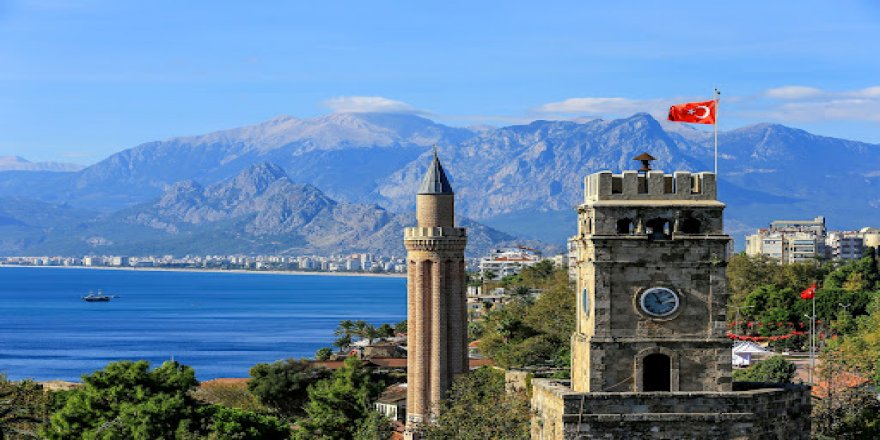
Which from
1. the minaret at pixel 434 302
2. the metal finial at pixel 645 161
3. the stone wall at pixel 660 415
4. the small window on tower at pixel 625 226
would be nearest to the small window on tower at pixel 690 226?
the small window on tower at pixel 625 226

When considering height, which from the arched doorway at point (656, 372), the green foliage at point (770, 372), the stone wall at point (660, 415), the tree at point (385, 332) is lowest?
the tree at point (385, 332)

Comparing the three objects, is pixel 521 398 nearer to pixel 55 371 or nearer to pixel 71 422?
pixel 71 422

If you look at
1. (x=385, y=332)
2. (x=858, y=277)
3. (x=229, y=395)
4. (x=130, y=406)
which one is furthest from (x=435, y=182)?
(x=385, y=332)

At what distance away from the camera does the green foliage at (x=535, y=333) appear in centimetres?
8556

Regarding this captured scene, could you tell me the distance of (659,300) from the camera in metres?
27.8

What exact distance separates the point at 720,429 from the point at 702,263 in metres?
3.09

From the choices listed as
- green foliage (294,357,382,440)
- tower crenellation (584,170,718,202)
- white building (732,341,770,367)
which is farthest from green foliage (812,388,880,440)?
white building (732,341,770,367)

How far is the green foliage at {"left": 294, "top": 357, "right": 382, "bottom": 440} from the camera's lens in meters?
65.4

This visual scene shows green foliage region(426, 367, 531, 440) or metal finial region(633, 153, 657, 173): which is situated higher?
metal finial region(633, 153, 657, 173)

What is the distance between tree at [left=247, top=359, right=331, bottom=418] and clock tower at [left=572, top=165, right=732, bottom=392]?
53.5 meters

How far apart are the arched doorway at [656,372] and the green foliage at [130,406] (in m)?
27.2

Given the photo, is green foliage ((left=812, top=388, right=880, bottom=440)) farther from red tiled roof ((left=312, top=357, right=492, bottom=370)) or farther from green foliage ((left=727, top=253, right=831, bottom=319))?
green foliage ((left=727, top=253, right=831, bottom=319))

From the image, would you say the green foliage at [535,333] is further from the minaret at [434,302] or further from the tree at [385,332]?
the tree at [385,332]

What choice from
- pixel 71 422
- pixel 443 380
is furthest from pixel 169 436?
pixel 443 380
